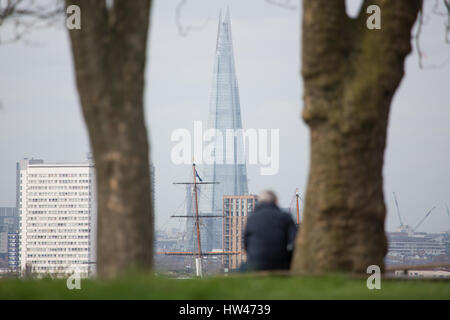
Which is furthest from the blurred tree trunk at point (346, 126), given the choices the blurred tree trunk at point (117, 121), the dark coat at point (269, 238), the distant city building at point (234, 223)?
the distant city building at point (234, 223)

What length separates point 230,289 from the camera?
663 cm

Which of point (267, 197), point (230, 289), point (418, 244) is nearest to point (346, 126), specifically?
point (267, 197)

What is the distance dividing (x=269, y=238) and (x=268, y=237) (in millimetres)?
17

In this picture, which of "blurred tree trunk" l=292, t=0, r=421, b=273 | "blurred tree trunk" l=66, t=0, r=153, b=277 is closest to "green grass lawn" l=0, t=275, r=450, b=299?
"blurred tree trunk" l=66, t=0, r=153, b=277

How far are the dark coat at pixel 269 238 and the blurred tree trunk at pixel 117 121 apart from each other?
2046 millimetres

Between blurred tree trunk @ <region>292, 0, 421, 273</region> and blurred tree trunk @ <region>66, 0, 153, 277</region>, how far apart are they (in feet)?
6.94

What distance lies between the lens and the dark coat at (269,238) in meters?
9.02

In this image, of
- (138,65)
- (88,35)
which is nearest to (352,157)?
(138,65)

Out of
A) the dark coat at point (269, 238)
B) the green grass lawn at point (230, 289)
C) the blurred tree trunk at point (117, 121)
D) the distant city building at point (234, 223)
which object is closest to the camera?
the green grass lawn at point (230, 289)

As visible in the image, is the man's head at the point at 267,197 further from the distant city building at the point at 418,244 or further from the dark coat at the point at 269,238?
the distant city building at the point at 418,244

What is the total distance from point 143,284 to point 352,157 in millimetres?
3095

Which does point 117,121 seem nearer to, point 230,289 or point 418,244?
point 230,289

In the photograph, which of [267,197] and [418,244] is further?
[418,244]

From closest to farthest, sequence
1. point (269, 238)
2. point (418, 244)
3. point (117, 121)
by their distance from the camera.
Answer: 1. point (117, 121)
2. point (269, 238)
3. point (418, 244)
